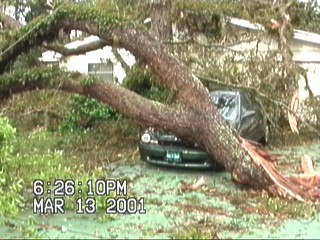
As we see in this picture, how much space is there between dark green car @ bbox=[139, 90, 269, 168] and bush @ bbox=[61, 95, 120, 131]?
318cm

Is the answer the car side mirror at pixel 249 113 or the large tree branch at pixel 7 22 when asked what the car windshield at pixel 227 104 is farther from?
the large tree branch at pixel 7 22

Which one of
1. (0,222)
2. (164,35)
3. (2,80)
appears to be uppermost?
(164,35)

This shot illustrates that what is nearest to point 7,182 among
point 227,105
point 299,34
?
point 227,105

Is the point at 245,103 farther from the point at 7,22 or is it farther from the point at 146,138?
the point at 7,22

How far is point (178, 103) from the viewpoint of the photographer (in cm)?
945

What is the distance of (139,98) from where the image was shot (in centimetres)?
945

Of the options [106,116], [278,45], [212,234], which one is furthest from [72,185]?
[278,45]

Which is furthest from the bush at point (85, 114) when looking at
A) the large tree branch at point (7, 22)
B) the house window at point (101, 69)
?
the house window at point (101, 69)

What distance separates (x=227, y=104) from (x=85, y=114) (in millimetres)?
4413

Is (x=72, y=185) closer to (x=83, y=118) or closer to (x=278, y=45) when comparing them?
(x=83, y=118)

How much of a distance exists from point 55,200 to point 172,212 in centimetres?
161

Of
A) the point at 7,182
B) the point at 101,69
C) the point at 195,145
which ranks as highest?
the point at 101,69

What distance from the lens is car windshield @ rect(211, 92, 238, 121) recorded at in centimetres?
1118

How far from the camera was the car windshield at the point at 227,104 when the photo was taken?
11180mm
